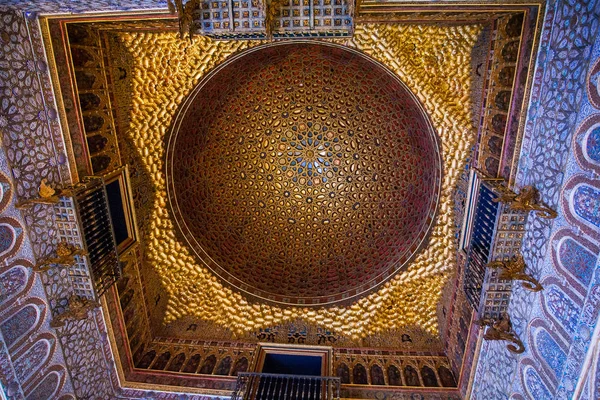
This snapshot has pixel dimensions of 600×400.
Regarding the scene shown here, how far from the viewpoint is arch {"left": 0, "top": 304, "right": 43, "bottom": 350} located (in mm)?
5617

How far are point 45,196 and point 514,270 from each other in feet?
24.8

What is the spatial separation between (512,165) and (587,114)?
4.97 ft

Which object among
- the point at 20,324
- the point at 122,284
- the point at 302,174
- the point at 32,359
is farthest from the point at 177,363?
the point at 302,174

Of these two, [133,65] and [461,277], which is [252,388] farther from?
[133,65]

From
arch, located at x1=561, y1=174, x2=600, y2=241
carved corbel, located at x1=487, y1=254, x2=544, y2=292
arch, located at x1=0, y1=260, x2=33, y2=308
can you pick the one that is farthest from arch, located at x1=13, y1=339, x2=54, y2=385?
arch, located at x1=561, y1=174, x2=600, y2=241

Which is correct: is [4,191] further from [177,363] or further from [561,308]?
[561,308]

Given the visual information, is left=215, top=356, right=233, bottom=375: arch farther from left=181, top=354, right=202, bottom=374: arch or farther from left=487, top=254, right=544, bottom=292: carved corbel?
left=487, top=254, right=544, bottom=292: carved corbel

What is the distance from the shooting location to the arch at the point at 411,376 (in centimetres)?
782

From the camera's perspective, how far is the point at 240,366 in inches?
324

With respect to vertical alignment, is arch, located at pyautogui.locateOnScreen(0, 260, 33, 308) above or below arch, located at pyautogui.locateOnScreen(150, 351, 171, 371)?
above

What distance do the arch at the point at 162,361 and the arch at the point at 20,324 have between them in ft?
9.50

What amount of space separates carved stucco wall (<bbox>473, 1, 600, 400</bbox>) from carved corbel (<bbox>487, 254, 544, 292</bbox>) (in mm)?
145

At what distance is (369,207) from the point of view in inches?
375

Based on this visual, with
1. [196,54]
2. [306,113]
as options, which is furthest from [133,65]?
[306,113]
